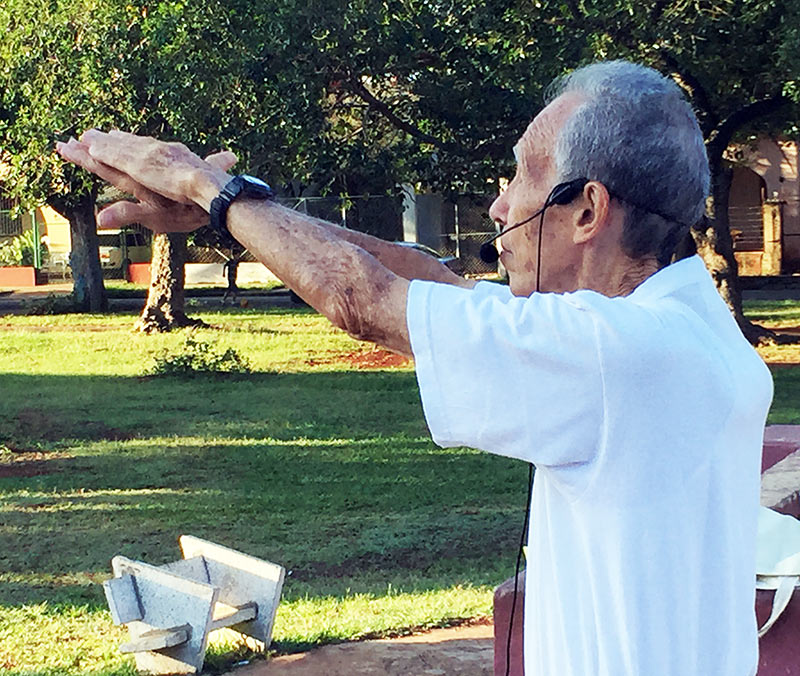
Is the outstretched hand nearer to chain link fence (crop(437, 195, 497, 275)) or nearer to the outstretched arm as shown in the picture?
the outstretched arm

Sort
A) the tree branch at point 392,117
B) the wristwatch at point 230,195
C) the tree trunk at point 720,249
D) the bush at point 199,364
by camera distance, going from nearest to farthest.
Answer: the wristwatch at point 230,195, the tree branch at point 392,117, the bush at point 199,364, the tree trunk at point 720,249

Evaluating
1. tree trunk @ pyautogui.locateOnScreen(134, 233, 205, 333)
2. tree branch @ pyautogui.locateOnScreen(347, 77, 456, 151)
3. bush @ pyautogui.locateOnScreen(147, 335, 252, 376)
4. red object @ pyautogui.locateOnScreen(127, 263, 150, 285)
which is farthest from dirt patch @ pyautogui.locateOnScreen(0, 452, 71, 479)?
red object @ pyautogui.locateOnScreen(127, 263, 150, 285)

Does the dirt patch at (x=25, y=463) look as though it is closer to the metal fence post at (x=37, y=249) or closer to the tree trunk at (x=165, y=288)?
the tree trunk at (x=165, y=288)

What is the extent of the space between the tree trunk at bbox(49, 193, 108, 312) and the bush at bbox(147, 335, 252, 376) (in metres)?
8.67

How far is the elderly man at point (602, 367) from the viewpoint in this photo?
1.61m

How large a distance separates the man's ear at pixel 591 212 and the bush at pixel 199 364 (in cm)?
1417

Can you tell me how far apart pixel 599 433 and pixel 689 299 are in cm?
27

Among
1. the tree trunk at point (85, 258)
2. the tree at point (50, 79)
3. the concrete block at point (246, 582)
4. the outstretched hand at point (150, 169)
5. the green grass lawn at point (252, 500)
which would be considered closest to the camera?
the outstretched hand at point (150, 169)

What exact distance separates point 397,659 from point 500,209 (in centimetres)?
394

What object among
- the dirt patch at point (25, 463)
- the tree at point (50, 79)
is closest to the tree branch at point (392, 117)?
the tree at point (50, 79)

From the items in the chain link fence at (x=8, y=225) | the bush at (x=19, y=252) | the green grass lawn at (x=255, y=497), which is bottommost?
the green grass lawn at (x=255, y=497)

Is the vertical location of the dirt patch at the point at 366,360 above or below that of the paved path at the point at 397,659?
above

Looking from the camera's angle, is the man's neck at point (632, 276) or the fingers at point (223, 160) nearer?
the man's neck at point (632, 276)

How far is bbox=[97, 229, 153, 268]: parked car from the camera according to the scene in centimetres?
3281
